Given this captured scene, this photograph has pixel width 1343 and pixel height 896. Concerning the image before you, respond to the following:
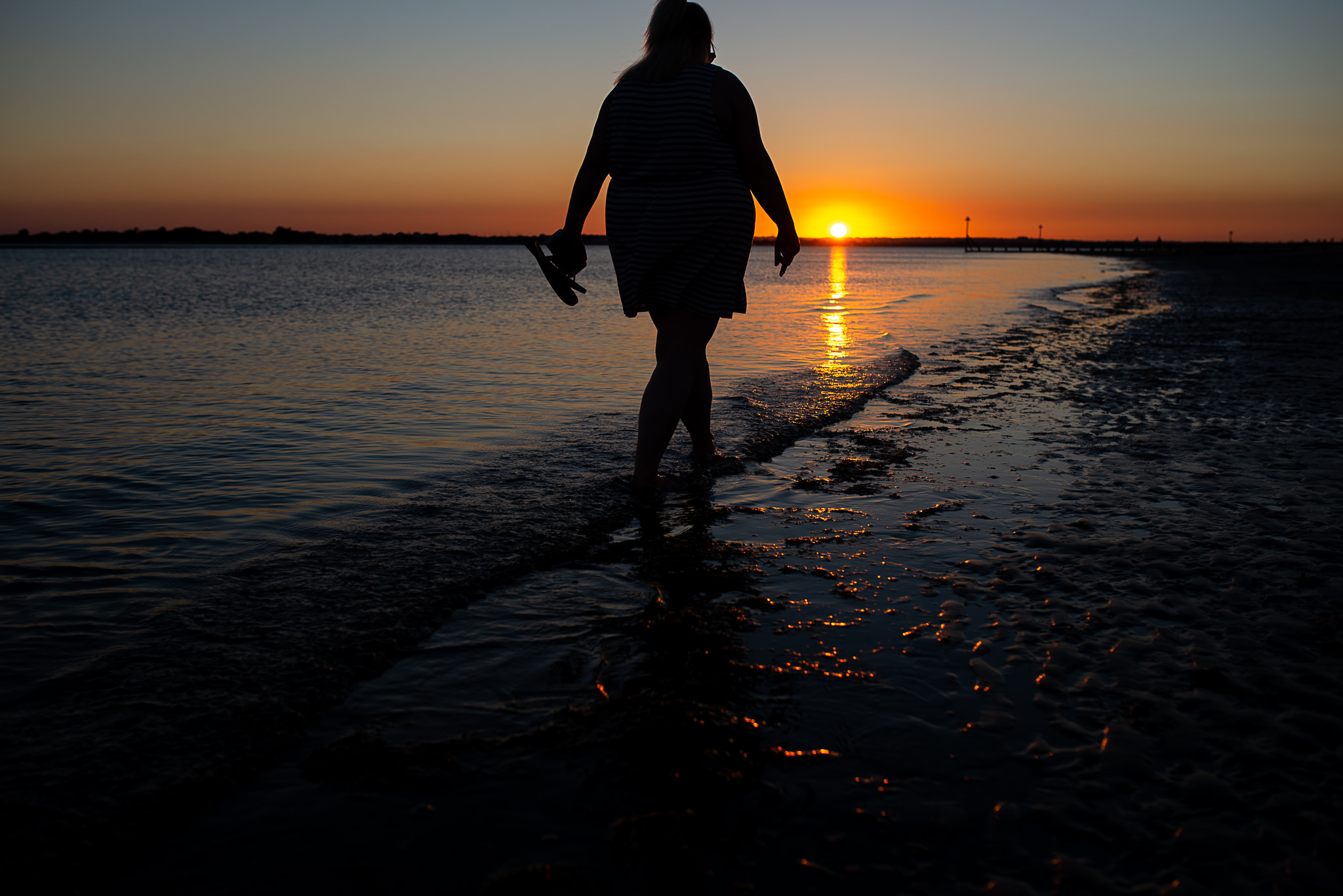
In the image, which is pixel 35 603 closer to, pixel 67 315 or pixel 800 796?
pixel 800 796

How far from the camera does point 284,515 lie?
352 cm

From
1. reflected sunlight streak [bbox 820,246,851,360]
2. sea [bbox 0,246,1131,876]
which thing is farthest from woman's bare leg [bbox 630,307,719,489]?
A: reflected sunlight streak [bbox 820,246,851,360]

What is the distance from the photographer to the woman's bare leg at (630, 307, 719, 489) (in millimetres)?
3553

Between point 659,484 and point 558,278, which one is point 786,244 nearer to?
point 558,278

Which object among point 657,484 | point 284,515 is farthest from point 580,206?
point 284,515

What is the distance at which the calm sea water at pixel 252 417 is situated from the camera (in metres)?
2.81

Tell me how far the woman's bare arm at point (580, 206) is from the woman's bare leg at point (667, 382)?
45 cm

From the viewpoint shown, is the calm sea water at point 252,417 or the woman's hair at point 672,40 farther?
the woman's hair at point 672,40

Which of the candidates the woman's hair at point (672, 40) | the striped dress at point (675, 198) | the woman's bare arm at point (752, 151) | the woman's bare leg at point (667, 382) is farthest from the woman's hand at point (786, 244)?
the woman's hair at point (672, 40)

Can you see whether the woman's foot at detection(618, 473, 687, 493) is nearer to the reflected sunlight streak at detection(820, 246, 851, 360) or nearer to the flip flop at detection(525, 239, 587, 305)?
the flip flop at detection(525, 239, 587, 305)

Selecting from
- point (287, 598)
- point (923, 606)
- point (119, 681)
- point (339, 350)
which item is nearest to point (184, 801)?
point (119, 681)

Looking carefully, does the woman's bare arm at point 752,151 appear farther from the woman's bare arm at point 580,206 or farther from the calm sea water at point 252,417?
the calm sea water at point 252,417

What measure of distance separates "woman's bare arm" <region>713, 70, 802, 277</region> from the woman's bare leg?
49cm

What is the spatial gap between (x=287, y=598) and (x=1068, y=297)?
82.6 ft
